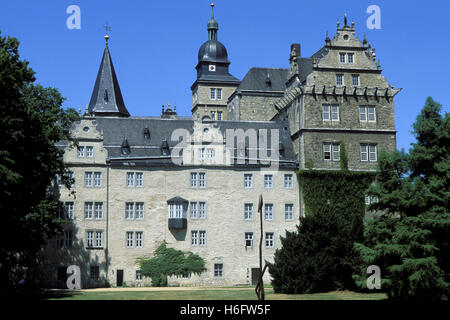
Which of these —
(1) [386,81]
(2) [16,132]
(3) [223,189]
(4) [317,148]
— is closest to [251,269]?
(3) [223,189]

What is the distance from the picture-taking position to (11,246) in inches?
1394

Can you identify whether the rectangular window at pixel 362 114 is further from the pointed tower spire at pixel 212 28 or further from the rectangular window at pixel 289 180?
the pointed tower spire at pixel 212 28

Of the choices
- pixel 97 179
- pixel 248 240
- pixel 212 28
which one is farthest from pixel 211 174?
pixel 212 28

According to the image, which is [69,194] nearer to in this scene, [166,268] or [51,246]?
[51,246]

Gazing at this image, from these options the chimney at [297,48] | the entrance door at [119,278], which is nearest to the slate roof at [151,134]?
the entrance door at [119,278]

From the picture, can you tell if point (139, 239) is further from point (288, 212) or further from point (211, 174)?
point (288, 212)

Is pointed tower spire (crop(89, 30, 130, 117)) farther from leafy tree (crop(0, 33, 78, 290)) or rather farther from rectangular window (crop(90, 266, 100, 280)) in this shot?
leafy tree (crop(0, 33, 78, 290))

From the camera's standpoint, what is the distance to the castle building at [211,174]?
4872 cm

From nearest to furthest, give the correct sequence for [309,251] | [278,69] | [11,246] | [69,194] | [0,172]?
[0,172], [11,246], [309,251], [69,194], [278,69]

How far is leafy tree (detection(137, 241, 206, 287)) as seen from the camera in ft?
159

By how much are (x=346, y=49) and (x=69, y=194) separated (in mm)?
24611

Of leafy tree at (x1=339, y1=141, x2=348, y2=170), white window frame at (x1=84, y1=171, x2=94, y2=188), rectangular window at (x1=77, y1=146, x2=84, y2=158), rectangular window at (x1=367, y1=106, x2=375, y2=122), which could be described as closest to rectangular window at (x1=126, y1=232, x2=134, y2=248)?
white window frame at (x1=84, y1=171, x2=94, y2=188)

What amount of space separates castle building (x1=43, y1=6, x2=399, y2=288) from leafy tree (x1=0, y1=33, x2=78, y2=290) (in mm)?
7650

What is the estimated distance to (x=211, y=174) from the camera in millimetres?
50688
